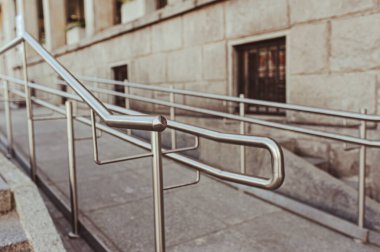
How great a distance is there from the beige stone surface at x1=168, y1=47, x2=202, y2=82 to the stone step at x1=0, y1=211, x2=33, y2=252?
3942 millimetres

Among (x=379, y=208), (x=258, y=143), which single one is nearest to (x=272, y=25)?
(x=379, y=208)

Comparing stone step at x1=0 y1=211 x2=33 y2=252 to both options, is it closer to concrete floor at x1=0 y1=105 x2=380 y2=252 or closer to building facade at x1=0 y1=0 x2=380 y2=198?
concrete floor at x1=0 y1=105 x2=380 y2=252

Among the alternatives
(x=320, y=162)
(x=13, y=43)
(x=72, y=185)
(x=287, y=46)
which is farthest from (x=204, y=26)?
(x=72, y=185)

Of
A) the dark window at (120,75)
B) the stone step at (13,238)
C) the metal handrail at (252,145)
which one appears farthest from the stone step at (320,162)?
the dark window at (120,75)

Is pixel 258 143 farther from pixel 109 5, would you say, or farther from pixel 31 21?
pixel 31 21

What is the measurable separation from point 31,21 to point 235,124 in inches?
456

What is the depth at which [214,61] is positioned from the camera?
17.5ft

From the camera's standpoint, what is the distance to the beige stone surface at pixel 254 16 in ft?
14.5

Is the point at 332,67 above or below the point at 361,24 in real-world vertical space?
below

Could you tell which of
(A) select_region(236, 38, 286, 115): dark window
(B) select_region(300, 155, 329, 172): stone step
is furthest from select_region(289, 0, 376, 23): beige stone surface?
(B) select_region(300, 155, 329, 172): stone step

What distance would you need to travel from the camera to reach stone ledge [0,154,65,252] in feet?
6.24

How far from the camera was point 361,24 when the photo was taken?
3.64 m

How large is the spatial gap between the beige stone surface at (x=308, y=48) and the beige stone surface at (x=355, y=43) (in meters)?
0.12

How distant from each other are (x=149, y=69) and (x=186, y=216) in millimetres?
4279
